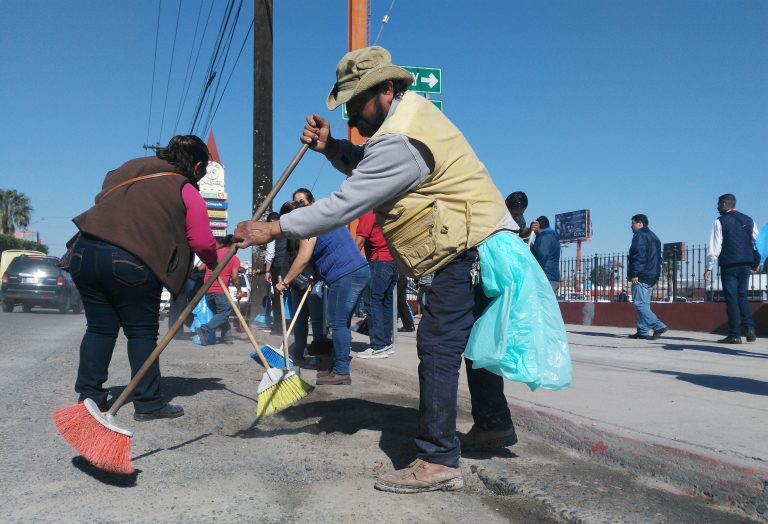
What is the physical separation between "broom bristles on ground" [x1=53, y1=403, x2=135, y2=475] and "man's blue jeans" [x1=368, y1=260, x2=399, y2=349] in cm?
408

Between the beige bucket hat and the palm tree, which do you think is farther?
the palm tree

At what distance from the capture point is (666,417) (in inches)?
139

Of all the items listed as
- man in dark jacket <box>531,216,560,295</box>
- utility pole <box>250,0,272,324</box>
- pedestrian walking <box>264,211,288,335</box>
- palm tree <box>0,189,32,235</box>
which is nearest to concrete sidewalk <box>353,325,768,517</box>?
man in dark jacket <box>531,216,560,295</box>

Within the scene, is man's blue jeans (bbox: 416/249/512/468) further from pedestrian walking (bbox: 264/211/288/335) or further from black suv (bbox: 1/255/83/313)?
black suv (bbox: 1/255/83/313)

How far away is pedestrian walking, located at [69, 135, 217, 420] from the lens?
342 centimetres

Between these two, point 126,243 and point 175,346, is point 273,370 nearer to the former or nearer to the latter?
point 126,243

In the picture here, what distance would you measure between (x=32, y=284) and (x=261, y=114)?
439 inches

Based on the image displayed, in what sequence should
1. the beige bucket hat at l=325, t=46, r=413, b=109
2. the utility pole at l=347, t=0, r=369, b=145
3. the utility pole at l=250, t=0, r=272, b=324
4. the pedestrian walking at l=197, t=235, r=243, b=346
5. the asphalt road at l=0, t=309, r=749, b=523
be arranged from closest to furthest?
the asphalt road at l=0, t=309, r=749, b=523, the beige bucket hat at l=325, t=46, r=413, b=109, the pedestrian walking at l=197, t=235, r=243, b=346, the utility pole at l=250, t=0, r=272, b=324, the utility pole at l=347, t=0, r=369, b=145

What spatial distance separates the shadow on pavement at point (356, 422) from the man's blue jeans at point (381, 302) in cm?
213

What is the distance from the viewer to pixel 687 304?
11.2 m

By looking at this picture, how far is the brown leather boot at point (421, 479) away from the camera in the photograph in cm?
262

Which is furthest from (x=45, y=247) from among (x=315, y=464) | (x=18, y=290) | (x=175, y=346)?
(x=315, y=464)

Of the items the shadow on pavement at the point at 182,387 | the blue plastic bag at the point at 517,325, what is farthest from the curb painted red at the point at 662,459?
the shadow on pavement at the point at 182,387

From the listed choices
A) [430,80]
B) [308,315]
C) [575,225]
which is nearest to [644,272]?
[430,80]
